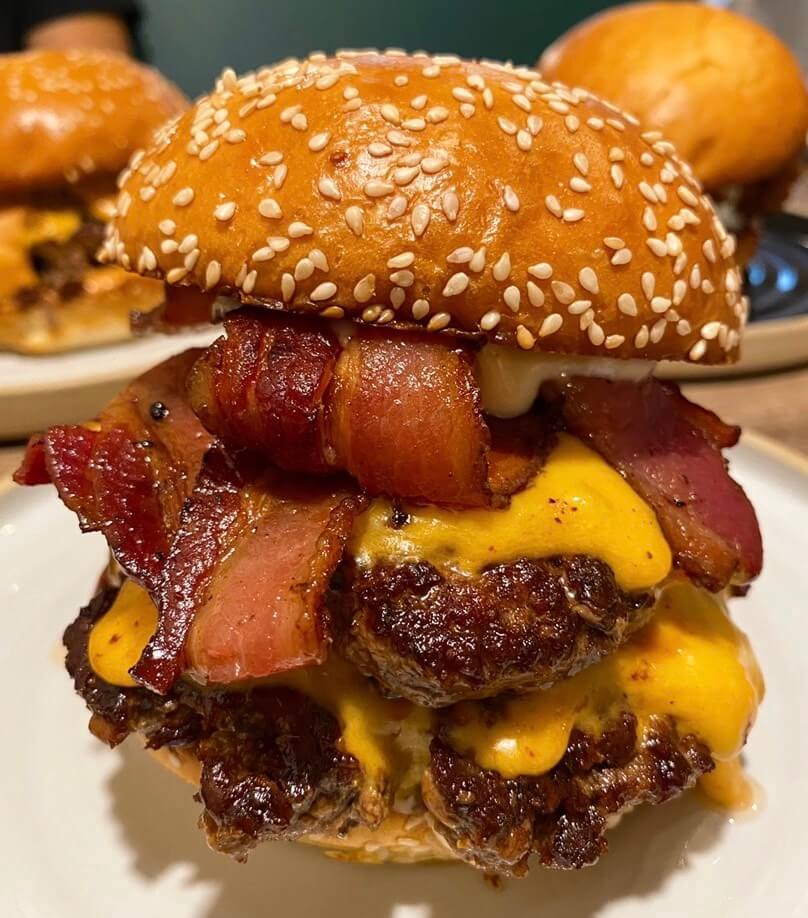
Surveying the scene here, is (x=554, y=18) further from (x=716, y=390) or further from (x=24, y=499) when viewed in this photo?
(x=24, y=499)

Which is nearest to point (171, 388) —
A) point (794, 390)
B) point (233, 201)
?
point (233, 201)

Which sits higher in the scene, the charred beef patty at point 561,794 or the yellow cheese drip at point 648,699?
the yellow cheese drip at point 648,699

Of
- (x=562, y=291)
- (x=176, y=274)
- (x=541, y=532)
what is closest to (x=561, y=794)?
(x=541, y=532)

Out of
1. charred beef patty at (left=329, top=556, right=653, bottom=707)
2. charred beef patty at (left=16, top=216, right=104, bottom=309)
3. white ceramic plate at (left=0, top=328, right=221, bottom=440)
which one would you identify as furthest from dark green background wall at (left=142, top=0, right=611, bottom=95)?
charred beef patty at (left=329, top=556, right=653, bottom=707)

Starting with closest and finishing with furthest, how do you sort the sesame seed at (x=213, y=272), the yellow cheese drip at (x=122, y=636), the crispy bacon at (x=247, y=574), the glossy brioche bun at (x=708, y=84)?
the crispy bacon at (x=247, y=574) → the sesame seed at (x=213, y=272) → the yellow cheese drip at (x=122, y=636) → the glossy brioche bun at (x=708, y=84)

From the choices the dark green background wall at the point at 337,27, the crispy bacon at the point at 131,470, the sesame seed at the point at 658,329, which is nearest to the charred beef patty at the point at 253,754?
the crispy bacon at the point at 131,470

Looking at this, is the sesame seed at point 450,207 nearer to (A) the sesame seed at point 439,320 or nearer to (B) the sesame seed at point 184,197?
(A) the sesame seed at point 439,320

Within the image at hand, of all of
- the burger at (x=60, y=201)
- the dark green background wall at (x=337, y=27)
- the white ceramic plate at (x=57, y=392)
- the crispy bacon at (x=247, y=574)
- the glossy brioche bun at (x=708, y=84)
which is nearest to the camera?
the crispy bacon at (x=247, y=574)
